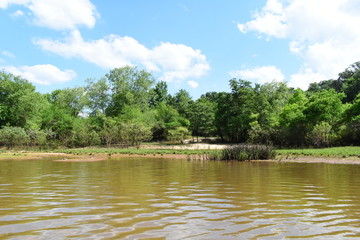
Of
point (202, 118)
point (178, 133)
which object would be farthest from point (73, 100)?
point (202, 118)

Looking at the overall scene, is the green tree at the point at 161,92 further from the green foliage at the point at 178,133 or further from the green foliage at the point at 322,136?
the green foliage at the point at 322,136

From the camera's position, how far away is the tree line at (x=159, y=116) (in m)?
34.7

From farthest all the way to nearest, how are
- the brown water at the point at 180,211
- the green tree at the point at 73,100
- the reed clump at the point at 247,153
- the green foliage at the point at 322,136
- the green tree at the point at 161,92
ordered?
1. the green tree at the point at 161,92
2. the green tree at the point at 73,100
3. the green foliage at the point at 322,136
4. the reed clump at the point at 247,153
5. the brown water at the point at 180,211

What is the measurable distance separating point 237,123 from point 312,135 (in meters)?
16.4

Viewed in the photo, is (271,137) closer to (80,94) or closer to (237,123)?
(237,123)

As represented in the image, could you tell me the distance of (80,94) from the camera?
6178 cm

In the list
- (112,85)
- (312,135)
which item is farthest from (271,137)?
(112,85)

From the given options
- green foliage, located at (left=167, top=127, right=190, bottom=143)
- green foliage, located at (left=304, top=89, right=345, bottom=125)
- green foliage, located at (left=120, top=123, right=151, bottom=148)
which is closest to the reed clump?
green foliage, located at (left=304, top=89, right=345, bottom=125)

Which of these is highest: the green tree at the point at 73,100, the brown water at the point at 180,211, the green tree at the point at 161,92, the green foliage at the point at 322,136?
the green tree at the point at 161,92

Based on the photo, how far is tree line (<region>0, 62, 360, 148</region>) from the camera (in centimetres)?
3472

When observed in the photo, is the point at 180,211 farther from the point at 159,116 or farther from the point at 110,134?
the point at 159,116

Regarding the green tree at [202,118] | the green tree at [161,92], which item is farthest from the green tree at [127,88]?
the green tree at [161,92]

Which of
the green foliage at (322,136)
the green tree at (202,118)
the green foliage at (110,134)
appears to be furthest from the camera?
the green tree at (202,118)

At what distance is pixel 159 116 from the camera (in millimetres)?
61312
